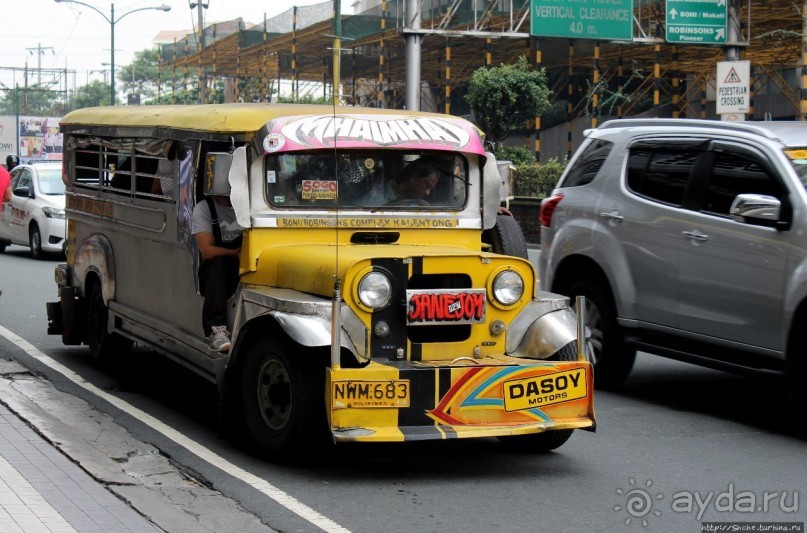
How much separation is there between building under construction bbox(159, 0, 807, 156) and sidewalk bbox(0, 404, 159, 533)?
2529 cm

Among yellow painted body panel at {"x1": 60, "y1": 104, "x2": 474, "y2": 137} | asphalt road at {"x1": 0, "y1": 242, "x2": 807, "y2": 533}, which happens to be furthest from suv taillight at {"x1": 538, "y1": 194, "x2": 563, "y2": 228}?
yellow painted body panel at {"x1": 60, "y1": 104, "x2": 474, "y2": 137}

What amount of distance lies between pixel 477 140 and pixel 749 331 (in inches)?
88.3

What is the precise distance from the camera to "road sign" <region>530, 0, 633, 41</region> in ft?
94.7

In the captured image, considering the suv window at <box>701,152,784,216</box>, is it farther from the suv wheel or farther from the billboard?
the billboard

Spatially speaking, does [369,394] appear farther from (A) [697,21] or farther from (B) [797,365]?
(A) [697,21]

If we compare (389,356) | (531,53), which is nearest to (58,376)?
(389,356)

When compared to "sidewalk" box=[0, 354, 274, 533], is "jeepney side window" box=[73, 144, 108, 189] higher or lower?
higher

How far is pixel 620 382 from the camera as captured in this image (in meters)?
10.1

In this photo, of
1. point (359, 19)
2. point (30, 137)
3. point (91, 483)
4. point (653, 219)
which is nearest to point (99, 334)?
point (91, 483)

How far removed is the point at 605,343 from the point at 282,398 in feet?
11.6

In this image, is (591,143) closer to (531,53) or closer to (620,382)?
(620,382)

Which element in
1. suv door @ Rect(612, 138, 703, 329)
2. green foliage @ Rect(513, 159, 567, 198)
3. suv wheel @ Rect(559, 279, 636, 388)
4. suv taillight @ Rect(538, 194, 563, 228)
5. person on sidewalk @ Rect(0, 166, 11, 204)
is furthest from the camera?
green foliage @ Rect(513, 159, 567, 198)

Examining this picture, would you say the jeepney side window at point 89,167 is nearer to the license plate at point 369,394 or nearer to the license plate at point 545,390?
the license plate at point 369,394

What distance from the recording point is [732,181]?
353 inches
